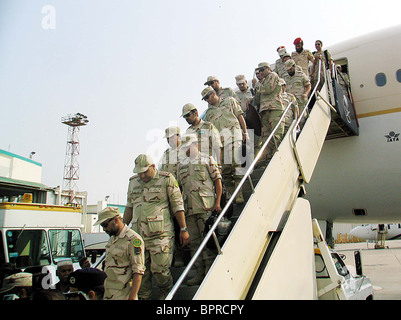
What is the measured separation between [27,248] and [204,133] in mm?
4769

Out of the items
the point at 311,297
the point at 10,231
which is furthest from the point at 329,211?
the point at 10,231

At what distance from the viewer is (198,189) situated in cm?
392

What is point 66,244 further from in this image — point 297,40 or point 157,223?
point 297,40

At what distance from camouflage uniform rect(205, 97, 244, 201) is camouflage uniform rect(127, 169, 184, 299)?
119 centimetres

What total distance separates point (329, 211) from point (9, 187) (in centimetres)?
772

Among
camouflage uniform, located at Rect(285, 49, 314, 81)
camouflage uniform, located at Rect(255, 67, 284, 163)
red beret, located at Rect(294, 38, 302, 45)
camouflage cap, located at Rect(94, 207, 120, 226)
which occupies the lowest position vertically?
camouflage cap, located at Rect(94, 207, 120, 226)

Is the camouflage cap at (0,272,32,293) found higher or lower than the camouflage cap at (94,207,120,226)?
lower

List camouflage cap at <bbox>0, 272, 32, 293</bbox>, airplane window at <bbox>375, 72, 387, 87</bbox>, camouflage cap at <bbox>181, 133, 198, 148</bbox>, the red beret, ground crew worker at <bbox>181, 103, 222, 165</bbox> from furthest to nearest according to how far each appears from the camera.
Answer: the red beret, airplane window at <bbox>375, 72, 387, 87</bbox>, ground crew worker at <bbox>181, 103, 222, 165</bbox>, camouflage cap at <bbox>181, 133, 198, 148</bbox>, camouflage cap at <bbox>0, 272, 32, 293</bbox>

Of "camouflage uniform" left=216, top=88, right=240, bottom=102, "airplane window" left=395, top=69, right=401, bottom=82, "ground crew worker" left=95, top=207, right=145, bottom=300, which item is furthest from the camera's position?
"airplane window" left=395, top=69, right=401, bottom=82

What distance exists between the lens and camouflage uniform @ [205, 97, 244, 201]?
468 cm

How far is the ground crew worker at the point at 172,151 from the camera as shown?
4.27m

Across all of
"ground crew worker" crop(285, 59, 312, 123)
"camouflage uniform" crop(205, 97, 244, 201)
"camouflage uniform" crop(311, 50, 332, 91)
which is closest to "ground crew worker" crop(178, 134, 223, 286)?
"camouflage uniform" crop(205, 97, 244, 201)

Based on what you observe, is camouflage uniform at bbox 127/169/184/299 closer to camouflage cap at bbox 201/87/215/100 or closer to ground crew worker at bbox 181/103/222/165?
ground crew worker at bbox 181/103/222/165

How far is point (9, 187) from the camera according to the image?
8375 millimetres
